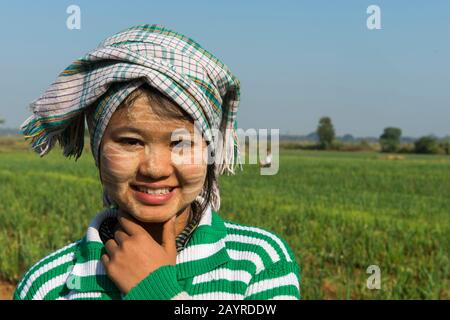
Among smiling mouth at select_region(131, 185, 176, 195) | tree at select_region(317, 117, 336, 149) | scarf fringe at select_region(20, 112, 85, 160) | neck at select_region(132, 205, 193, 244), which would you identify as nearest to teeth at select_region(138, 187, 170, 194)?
smiling mouth at select_region(131, 185, 176, 195)

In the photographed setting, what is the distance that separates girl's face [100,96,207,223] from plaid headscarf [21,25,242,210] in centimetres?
4

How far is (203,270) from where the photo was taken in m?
1.21

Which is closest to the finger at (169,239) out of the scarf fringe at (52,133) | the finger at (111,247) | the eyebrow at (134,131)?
the finger at (111,247)

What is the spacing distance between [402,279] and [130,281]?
4.02 metres

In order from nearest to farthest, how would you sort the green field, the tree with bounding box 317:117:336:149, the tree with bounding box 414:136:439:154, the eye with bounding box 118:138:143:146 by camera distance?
1. the eye with bounding box 118:138:143:146
2. the green field
3. the tree with bounding box 414:136:439:154
4. the tree with bounding box 317:117:336:149

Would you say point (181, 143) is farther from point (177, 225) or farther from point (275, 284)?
point (275, 284)

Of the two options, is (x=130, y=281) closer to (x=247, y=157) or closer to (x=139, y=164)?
(x=139, y=164)

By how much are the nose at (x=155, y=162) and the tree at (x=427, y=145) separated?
7373 cm

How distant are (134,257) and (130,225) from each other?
95 mm

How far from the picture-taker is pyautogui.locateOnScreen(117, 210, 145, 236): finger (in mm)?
1130

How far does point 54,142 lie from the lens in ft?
4.50

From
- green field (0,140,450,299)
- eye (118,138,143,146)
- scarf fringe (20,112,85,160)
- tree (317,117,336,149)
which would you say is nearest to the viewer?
eye (118,138,143,146)

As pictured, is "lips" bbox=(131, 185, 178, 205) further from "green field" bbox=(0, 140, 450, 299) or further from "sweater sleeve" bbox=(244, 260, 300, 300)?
"green field" bbox=(0, 140, 450, 299)

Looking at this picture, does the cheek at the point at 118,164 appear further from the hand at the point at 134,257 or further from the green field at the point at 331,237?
the green field at the point at 331,237
